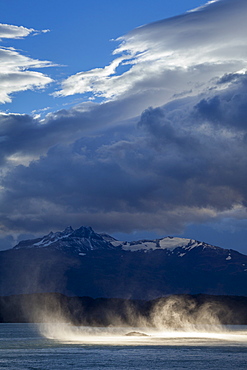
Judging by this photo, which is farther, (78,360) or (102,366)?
(78,360)

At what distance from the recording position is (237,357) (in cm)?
15475

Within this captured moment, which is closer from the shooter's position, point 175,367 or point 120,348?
point 175,367

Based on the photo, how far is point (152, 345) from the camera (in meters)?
197

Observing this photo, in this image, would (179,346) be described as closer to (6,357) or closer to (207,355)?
(207,355)

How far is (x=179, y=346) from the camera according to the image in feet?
630

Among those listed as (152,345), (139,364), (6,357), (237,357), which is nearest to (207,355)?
(237,357)

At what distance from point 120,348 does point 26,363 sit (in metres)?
46.9

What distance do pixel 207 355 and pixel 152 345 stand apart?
3951cm

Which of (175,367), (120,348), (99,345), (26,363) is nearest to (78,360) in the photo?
(26,363)

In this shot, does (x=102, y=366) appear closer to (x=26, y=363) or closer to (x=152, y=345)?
(x=26, y=363)

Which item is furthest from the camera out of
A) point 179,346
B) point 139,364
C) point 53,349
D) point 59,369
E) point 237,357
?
point 179,346

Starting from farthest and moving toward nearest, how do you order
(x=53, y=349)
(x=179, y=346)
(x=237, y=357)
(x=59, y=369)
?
(x=179, y=346)
(x=53, y=349)
(x=237, y=357)
(x=59, y=369)

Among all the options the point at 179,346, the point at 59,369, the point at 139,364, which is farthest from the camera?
the point at 179,346

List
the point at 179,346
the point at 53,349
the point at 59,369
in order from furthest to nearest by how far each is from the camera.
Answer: the point at 179,346 < the point at 53,349 < the point at 59,369
